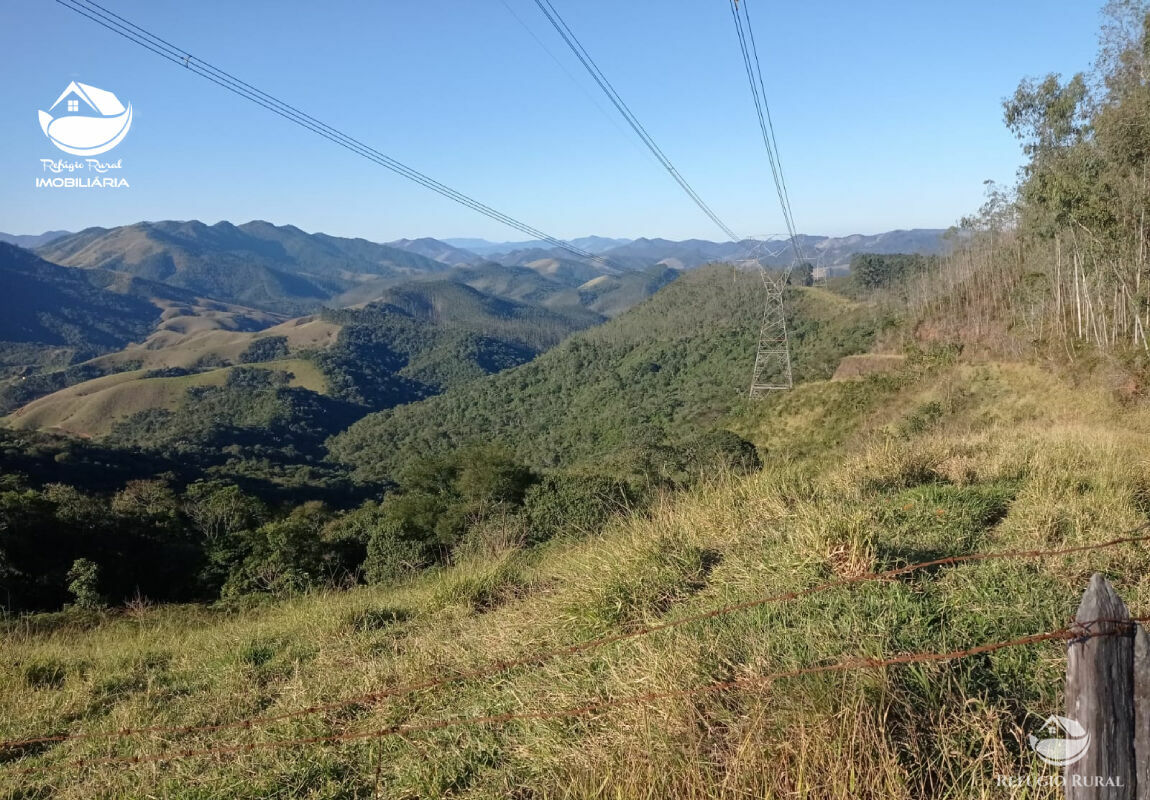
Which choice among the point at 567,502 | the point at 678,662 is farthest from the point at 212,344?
the point at 678,662

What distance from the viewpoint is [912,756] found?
2.31m

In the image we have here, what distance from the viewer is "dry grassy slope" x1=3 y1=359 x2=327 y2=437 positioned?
8506 cm

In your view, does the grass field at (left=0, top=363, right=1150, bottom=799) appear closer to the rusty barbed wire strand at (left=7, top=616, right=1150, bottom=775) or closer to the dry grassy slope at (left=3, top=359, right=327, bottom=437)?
the rusty barbed wire strand at (left=7, top=616, right=1150, bottom=775)

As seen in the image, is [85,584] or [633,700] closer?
[633,700]

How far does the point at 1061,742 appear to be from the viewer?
208 cm

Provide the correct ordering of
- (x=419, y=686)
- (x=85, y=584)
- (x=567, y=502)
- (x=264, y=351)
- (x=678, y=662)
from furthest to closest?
1. (x=264, y=351)
2. (x=567, y=502)
3. (x=85, y=584)
4. (x=419, y=686)
5. (x=678, y=662)

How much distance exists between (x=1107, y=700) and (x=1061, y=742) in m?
0.54

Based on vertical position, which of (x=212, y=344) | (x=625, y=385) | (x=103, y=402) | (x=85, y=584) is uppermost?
(x=212, y=344)

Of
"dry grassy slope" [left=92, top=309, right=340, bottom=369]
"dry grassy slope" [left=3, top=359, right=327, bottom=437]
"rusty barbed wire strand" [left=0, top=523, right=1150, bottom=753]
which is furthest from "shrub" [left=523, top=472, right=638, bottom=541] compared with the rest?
"dry grassy slope" [left=92, top=309, right=340, bottom=369]

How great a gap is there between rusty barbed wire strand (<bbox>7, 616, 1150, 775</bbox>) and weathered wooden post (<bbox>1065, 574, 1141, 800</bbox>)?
0.03 ft

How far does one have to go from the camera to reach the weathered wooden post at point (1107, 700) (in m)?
1.67

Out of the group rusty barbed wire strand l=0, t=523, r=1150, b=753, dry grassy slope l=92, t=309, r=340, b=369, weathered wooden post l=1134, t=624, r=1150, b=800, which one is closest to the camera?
weathered wooden post l=1134, t=624, r=1150, b=800

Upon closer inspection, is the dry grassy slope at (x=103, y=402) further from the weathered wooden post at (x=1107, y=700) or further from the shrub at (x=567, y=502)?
the weathered wooden post at (x=1107, y=700)

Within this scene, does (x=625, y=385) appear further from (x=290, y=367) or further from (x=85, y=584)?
(x=290, y=367)
